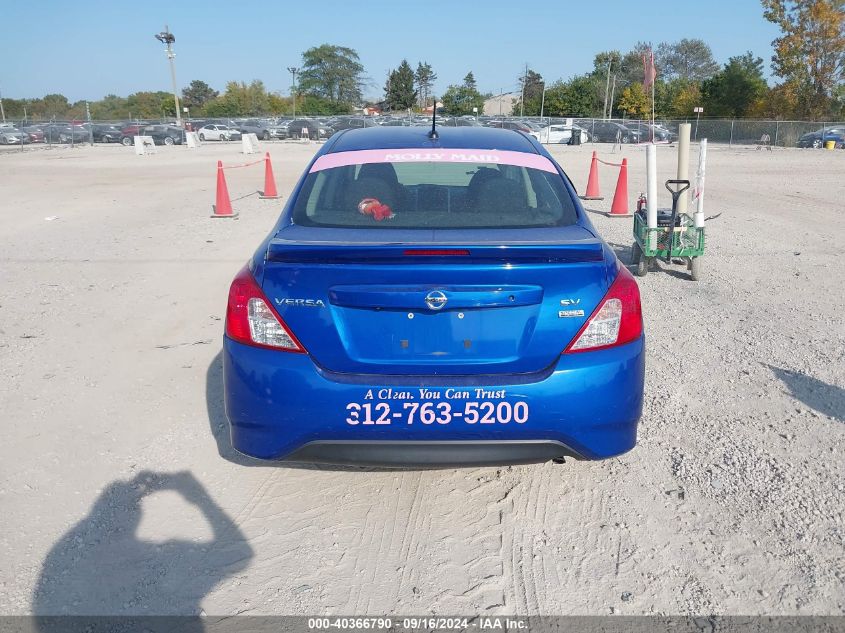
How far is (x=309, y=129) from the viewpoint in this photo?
49.2 metres

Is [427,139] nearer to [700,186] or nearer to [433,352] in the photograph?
[433,352]

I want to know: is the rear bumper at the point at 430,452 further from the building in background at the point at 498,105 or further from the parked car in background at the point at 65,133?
the building in background at the point at 498,105

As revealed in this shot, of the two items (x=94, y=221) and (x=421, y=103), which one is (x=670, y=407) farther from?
(x=421, y=103)

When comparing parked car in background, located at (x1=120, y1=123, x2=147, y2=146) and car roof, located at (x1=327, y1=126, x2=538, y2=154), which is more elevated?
parked car in background, located at (x1=120, y1=123, x2=147, y2=146)

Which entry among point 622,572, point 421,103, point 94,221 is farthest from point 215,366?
point 421,103

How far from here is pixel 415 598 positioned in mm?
2674

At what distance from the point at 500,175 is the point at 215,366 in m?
2.57

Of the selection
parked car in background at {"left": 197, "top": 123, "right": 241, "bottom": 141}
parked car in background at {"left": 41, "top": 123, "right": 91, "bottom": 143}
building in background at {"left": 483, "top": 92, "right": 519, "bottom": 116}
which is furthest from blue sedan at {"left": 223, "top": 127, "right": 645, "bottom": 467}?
building in background at {"left": 483, "top": 92, "right": 519, "bottom": 116}

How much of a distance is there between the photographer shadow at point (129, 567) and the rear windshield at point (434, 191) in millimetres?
1556

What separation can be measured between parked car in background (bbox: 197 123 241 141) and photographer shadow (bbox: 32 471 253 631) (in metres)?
50.5

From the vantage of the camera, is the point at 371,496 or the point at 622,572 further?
the point at 371,496

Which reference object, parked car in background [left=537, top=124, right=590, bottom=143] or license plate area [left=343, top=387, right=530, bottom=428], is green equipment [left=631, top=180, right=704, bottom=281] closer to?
license plate area [left=343, top=387, right=530, bottom=428]

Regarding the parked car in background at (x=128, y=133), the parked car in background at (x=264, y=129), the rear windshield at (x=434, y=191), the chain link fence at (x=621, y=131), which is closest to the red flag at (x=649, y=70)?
the rear windshield at (x=434, y=191)

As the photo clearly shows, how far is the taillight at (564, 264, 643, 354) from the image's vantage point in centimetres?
286
